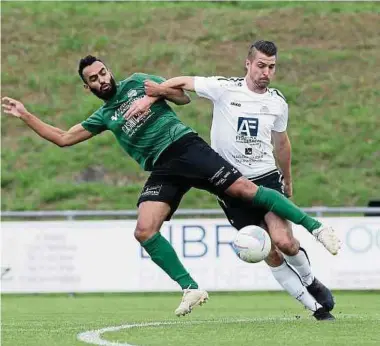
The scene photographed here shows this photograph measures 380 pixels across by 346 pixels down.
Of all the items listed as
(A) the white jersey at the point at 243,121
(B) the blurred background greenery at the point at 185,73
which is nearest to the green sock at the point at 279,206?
(A) the white jersey at the point at 243,121

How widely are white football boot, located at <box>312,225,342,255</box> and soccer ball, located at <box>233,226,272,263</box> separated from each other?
0.43m

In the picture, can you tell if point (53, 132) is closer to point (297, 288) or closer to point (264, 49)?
point (264, 49)

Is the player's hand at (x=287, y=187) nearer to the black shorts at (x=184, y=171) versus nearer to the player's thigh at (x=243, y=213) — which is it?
the player's thigh at (x=243, y=213)

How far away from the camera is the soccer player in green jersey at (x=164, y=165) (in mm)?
9703

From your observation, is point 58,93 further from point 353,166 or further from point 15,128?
point 353,166

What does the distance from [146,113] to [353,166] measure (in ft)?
54.0

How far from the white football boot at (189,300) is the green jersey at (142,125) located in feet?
4.07

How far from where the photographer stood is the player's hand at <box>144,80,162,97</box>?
9914 millimetres

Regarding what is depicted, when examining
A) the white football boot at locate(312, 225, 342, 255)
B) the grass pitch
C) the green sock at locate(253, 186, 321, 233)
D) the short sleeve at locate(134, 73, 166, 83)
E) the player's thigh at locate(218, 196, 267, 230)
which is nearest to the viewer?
the grass pitch

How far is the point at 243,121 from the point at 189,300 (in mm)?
1648

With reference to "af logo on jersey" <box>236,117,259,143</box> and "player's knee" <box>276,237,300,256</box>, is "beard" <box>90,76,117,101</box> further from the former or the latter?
"player's knee" <box>276,237,300,256</box>

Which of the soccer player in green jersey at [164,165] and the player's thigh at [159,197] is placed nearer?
the soccer player in green jersey at [164,165]

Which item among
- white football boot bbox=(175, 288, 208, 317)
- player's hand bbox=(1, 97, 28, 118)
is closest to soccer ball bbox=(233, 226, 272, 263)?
white football boot bbox=(175, 288, 208, 317)

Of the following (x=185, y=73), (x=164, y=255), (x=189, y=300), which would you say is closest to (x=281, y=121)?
(x=164, y=255)
